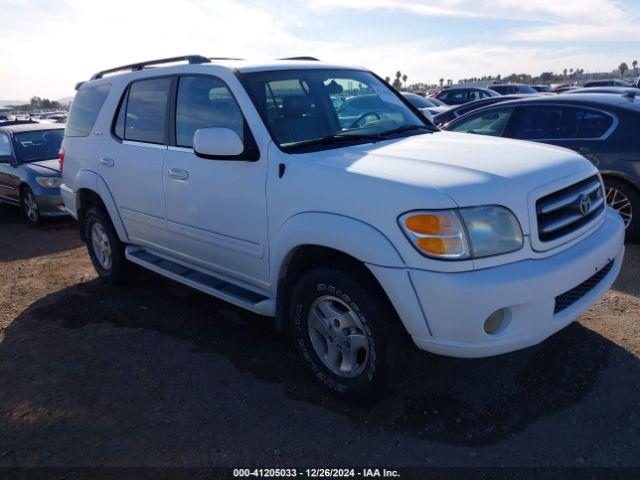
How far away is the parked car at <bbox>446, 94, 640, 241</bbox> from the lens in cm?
555

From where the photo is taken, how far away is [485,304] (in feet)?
8.32

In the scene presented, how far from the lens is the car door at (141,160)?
430 centimetres

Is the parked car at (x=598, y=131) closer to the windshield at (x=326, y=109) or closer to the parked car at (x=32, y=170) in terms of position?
the windshield at (x=326, y=109)

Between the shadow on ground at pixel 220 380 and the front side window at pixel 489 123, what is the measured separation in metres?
3.35

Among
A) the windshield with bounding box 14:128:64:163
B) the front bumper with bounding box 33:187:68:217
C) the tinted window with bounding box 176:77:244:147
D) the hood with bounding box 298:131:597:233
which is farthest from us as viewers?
the windshield with bounding box 14:128:64:163

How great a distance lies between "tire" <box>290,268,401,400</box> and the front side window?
14.3 feet

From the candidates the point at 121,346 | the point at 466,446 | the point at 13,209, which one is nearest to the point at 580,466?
the point at 466,446

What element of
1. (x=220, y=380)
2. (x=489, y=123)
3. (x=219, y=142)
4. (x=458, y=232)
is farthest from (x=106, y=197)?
(x=489, y=123)

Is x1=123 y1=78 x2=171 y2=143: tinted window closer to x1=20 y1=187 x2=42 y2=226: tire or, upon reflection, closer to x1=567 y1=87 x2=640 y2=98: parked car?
x1=20 y1=187 x2=42 y2=226: tire

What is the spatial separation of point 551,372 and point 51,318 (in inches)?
163

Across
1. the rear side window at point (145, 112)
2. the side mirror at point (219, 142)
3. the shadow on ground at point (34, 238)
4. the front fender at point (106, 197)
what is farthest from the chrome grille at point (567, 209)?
the shadow on ground at point (34, 238)

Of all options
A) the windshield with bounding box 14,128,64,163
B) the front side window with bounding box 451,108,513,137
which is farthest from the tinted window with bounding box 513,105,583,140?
the windshield with bounding box 14,128,64,163

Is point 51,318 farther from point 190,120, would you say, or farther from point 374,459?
point 374,459

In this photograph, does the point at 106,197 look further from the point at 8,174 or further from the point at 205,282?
the point at 8,174
